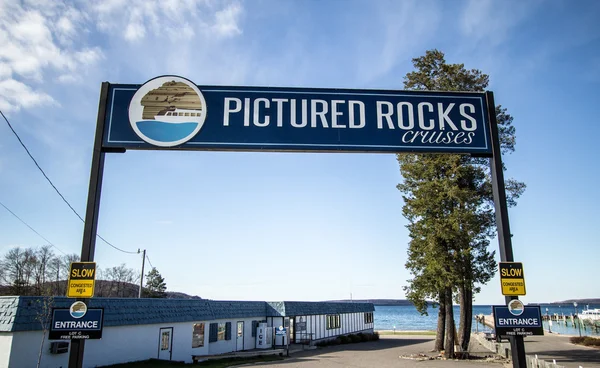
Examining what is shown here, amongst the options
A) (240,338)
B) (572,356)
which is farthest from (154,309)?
(572,356)

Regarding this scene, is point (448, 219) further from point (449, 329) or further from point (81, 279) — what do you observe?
point (81, 279)

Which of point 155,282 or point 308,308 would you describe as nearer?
point 308,308

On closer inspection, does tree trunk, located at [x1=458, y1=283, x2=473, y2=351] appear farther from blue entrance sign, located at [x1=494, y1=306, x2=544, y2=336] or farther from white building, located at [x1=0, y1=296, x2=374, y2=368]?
blue entrance sign, located at [x1=494, y1=306, x2=544, y2=336]

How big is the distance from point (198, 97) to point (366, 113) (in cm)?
302

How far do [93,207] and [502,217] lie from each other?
6632mm

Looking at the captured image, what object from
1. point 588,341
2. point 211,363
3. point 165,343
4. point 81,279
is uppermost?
point 81,279

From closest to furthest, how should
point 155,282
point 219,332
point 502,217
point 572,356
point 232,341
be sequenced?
point 502,217, point 572,356, point 219,332, point 232,341, point 155,282

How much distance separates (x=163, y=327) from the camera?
2353 centimetres

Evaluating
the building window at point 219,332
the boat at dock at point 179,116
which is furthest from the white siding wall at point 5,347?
the building window at point 219,332

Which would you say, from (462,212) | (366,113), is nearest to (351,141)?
(366,113)

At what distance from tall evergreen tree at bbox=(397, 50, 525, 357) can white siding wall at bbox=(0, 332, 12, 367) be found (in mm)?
20762

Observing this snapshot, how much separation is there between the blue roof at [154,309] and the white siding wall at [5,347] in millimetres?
210

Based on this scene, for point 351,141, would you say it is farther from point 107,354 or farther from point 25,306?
point 107,354

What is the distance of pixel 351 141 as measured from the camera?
8.01 m
